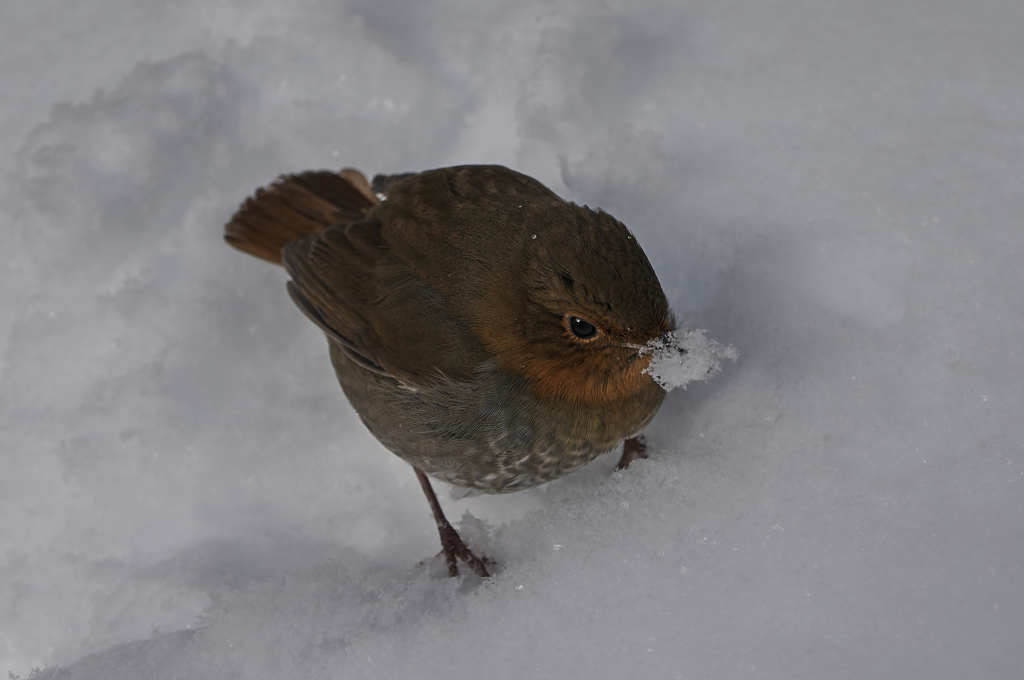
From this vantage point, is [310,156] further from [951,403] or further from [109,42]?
[951,403]

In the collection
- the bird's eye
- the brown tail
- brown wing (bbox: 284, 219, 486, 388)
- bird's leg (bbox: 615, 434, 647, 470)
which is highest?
the brown tail

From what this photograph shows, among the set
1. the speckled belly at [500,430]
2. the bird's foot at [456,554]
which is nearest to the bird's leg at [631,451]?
the speckled belly at [500,430]

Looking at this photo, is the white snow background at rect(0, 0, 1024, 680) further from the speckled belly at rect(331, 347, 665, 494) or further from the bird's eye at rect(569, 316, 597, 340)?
the bird's eye at rect(569, 316, 597, 340)

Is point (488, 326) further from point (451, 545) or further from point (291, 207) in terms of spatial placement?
point (291, 207)

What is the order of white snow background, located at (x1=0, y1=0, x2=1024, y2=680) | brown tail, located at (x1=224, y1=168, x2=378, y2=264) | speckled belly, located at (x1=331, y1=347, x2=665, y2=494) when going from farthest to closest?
brown tail, located at (x1=224, y1=168, x2=378, y2=264), speckled belly, located at (x1=331, y1=347, x2=665, y2=494), white snow background, located at (x1=0, y1=0, x2=1024, y2=680)

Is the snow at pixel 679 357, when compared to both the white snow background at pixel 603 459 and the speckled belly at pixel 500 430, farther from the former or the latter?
the white snow background at pixel 603 459

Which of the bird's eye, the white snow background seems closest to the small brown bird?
the bird's eye

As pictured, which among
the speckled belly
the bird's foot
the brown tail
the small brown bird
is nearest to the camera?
the small brown bird

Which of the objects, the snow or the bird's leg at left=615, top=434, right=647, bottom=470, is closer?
the snow
